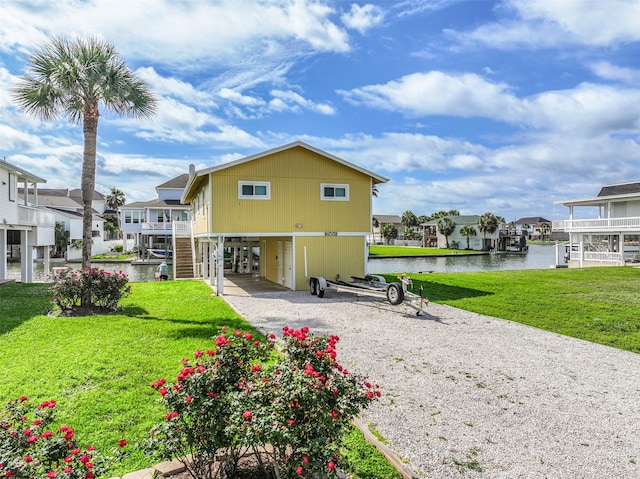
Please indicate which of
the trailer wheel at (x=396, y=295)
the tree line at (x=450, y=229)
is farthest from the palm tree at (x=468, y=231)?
the trailer wheel at (x=396, y=295)

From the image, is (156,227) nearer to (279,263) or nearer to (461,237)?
(279,263)

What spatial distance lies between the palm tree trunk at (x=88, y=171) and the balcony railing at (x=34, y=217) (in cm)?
897

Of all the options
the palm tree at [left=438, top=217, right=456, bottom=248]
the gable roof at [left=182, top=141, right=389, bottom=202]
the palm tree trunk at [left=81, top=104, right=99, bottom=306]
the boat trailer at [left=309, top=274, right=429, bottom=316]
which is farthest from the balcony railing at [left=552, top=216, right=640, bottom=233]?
the palm tree at [left=438, top=217, right=456, bottom=248]

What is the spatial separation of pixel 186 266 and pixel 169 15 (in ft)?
56.7

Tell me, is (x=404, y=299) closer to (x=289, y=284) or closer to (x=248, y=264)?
(x=289, y=284)

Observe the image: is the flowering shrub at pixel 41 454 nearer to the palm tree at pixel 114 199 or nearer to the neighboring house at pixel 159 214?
the neighboring house at pixel 159 214

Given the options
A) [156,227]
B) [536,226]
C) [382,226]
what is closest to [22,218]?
[156,227]

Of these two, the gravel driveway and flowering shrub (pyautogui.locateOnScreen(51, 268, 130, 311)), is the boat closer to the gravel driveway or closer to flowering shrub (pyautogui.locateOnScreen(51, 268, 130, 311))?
flowering shrub (pyautogui.locateOnScreen(51, 268, 130, 311))

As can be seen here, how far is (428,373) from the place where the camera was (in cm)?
694

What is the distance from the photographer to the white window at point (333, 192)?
17.9m

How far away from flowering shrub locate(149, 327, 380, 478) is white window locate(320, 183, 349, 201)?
1467 cm

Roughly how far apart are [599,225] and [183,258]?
3347 centimetres

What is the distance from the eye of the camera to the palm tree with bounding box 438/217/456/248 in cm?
7819

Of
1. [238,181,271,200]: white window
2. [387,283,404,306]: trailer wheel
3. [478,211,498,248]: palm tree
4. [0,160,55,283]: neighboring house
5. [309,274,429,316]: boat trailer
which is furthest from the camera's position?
[478,211,498,248]: palm tree
